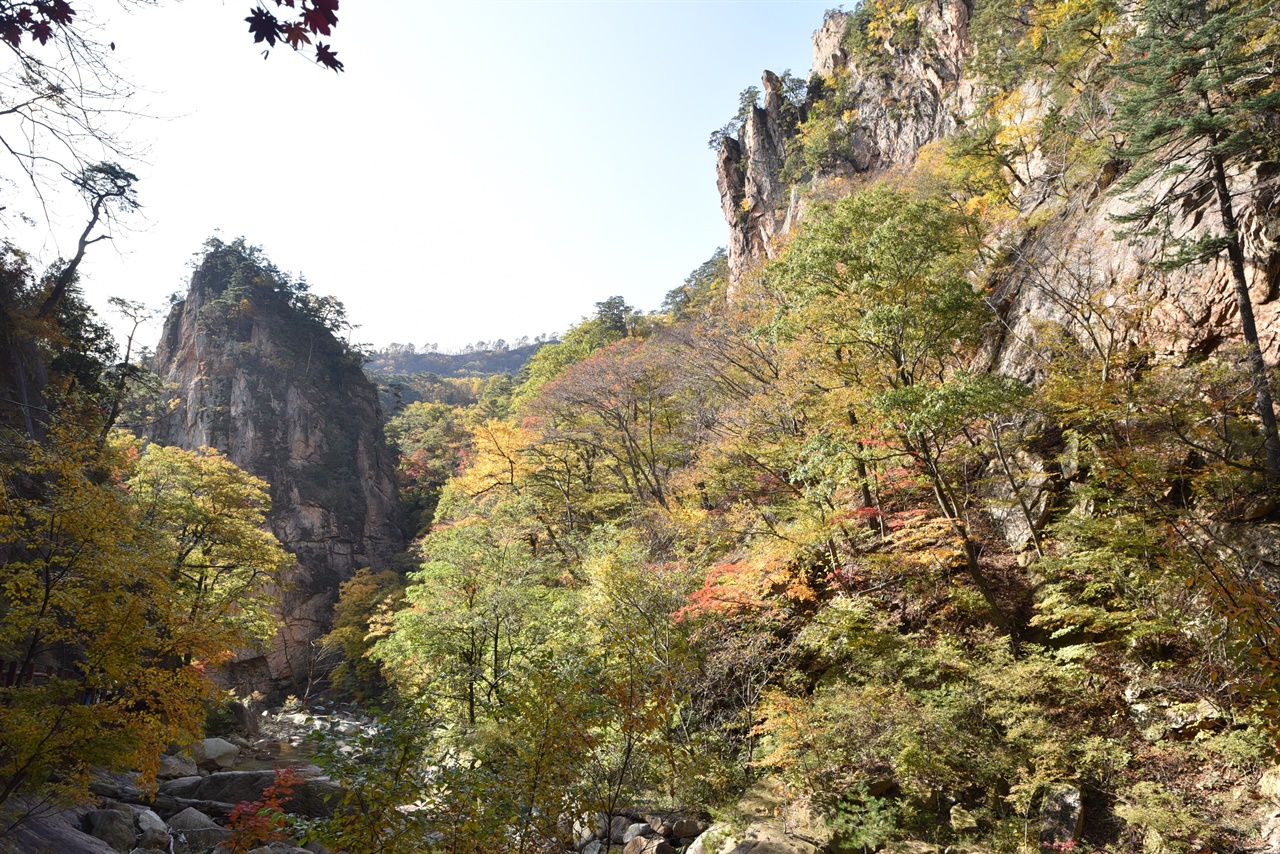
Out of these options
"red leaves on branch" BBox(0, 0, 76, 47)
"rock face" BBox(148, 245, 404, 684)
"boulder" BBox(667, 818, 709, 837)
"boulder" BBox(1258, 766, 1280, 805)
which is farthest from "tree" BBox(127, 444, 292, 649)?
"boulder" BBox(1258, 766, 1280, 805)

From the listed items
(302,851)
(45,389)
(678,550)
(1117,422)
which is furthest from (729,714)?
(45,389)

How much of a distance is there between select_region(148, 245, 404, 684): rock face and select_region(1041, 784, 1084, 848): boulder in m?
32.9

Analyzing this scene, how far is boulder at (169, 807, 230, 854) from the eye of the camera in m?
8.58

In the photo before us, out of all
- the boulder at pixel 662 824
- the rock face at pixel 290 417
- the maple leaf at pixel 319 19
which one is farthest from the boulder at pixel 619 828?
the rock face at pixel 290 417

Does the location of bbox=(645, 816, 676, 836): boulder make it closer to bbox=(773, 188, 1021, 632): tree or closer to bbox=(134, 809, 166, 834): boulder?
bbox=(773, 188, 1021, 632): tree

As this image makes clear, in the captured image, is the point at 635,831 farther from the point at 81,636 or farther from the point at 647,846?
the point at 81,636

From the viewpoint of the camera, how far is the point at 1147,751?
26.2 feet

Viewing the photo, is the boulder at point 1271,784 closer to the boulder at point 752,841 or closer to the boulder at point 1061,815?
the boulder at point 1061,815

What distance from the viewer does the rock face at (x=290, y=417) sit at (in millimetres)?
34406

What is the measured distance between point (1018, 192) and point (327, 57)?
1028 inches

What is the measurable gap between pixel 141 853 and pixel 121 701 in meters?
2.66

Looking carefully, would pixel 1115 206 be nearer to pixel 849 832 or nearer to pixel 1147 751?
pixel 1147 751

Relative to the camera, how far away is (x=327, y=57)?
9.54ft

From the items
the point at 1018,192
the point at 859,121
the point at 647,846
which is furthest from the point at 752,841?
the point at 859,121
